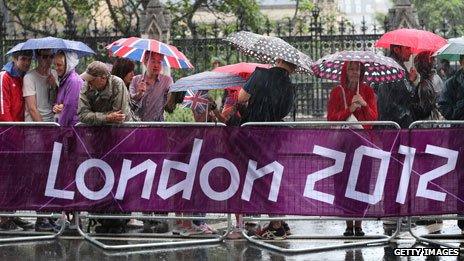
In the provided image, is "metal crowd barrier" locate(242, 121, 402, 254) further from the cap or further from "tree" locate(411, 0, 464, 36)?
"tree" locate(411, 0, 464, 36)

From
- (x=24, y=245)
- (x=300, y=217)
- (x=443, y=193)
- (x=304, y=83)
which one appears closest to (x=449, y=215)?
(x=443, y=193)

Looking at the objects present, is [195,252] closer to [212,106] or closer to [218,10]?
[212,106]

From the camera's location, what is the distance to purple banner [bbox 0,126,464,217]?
11.8 m

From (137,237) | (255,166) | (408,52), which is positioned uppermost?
(408,52)

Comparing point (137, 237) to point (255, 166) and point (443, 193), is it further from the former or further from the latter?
point (443, 193)

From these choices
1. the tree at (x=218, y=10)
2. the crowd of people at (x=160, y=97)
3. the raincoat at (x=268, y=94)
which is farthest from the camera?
the tree at (x=218, y=10)

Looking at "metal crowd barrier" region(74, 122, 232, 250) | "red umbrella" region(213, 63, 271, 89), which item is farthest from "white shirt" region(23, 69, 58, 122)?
"red umbrella" region(213, 63, 271, 89)

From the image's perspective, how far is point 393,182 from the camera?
38.6 ft

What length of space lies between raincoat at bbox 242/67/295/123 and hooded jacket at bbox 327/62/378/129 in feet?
1.74

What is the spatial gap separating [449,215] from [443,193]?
0.38 meters

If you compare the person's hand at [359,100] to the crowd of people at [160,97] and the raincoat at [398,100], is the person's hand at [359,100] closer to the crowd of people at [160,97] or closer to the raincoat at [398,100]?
the crowd of people at [160,97]

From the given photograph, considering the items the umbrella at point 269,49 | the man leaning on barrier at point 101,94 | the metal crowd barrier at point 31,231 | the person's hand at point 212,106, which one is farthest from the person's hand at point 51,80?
the umbrella at point 269,49

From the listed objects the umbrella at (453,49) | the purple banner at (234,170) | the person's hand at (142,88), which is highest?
the umbrella at (453,49)

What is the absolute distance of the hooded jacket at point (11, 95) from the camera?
43.9 ft
